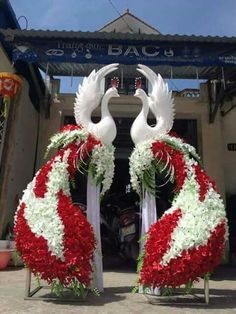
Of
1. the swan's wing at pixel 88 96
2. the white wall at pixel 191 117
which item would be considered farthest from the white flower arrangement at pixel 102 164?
the white wall at pixel 191 117

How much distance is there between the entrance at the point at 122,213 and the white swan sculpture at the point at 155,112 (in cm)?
84

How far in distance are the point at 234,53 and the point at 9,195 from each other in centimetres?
525

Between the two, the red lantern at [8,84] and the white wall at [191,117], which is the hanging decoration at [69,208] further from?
the white wall at [191,117]

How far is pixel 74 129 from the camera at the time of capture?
5172mm

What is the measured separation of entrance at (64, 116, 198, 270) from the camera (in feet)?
22.8

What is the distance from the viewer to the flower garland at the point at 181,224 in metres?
4.29

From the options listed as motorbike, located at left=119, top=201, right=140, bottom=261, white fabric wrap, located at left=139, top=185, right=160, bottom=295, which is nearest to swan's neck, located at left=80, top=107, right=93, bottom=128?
white fabric wrap, located at left=139, top=185, right=160, bottom=295

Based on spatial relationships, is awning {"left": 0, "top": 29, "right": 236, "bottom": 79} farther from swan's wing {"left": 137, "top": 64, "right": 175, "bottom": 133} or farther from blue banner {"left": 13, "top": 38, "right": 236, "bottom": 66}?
swan's wing {"left": 137, "top": 64, "right": 175, "bottom": 133}

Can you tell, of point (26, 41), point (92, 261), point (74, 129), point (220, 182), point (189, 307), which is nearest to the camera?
point (189, 307)

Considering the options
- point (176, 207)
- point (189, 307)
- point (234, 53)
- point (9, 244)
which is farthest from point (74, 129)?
point (234, 53)

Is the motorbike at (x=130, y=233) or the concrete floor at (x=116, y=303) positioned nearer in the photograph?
the concrete floor at (x=116, y=303)

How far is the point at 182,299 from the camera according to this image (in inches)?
184

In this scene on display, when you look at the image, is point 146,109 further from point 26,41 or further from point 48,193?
point 26,41

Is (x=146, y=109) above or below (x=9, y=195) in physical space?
above
